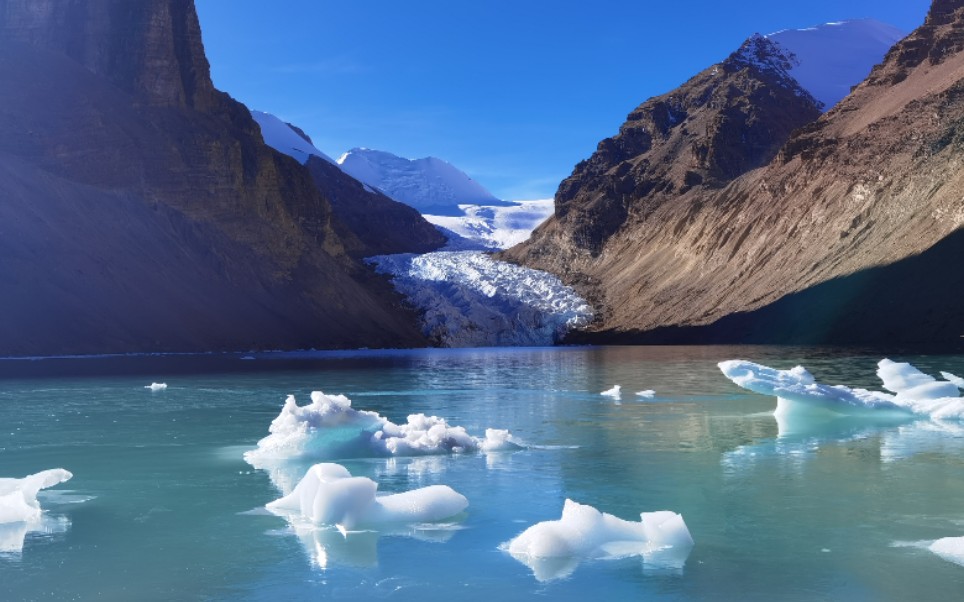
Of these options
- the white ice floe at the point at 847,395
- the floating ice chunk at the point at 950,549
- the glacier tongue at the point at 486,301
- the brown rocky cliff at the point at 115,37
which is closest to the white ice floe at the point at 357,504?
the floating ice chunk at the point at 950,549

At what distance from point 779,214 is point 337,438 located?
8832 centimetres

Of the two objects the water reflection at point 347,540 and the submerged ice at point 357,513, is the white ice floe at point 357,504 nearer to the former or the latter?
the submerged ice at point 357,513

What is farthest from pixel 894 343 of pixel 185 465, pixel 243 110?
pixel 243 110

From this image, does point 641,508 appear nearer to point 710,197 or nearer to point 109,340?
point 109,340

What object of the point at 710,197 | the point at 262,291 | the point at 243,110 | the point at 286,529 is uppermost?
the point at 243,110

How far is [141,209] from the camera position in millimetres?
88062

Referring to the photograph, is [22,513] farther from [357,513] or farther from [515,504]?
[515,504]

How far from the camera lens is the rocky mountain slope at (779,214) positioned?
7394cm

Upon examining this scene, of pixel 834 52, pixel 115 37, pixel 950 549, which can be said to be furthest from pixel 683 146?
pixel 950 549

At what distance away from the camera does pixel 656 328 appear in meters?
99.7

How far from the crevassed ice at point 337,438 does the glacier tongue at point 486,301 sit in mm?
97685

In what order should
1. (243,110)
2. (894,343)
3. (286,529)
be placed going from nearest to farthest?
(286,529) < (894,343) < (243,110)

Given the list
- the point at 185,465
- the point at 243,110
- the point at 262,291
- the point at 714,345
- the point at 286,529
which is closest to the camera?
the point at 286,529

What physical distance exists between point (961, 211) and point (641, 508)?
67.5m
